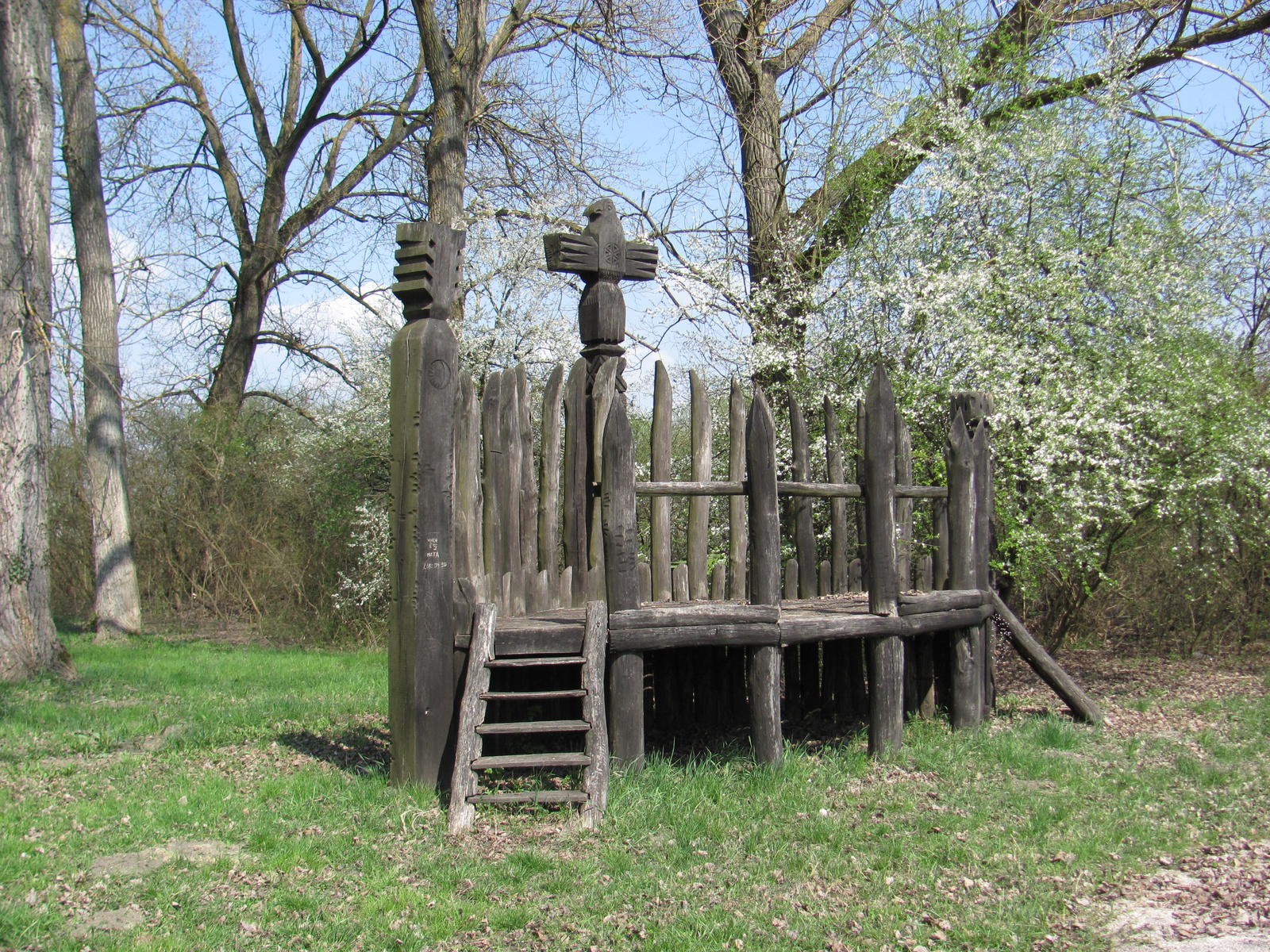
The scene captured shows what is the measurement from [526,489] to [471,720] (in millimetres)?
1528

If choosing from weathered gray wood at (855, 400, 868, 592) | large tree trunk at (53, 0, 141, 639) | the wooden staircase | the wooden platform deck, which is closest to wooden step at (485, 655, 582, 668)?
the wooden staircase

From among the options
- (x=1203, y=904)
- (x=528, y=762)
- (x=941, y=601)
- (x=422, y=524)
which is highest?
(x=422, y=524)

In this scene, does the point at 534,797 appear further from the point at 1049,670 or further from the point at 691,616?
the point at 1049,670

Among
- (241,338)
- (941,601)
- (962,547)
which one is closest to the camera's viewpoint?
(941,601)

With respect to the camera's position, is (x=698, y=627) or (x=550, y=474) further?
(x=550, y=474)

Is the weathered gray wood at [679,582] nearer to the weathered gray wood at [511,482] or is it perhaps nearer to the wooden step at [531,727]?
the weathered gray wood at [511,482]

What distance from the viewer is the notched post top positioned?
5488mm

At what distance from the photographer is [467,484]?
18.4 ft

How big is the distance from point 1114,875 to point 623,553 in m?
2.70

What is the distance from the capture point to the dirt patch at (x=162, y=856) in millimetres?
4246

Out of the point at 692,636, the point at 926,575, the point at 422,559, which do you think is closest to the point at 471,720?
the point at 422,559

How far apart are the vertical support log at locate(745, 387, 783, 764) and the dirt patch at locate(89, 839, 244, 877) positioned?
2748 mm

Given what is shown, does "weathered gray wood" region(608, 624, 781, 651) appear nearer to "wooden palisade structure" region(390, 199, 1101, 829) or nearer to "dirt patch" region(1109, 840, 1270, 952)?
"wooden palisade structure" region(390, 199, 1101, 829)

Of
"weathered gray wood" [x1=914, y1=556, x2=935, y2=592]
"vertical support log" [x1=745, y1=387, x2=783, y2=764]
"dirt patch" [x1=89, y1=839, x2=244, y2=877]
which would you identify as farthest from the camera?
"weathered gray wood" [x1=914, y1=556, x2=935, y2=592]
